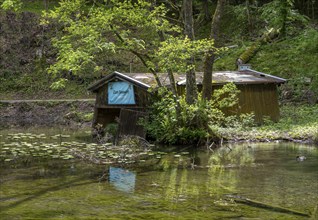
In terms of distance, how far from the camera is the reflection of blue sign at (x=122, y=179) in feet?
37.3

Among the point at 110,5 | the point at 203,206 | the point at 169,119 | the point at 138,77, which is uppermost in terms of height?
the point at 110,5

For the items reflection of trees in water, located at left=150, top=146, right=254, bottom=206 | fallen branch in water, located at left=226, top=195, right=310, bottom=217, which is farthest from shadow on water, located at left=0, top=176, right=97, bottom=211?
fallen branch in water, located at left=226, top=195, right=310, bottom=217

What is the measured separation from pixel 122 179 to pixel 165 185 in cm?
129

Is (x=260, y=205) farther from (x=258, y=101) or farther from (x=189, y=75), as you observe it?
(x=258, y=101)

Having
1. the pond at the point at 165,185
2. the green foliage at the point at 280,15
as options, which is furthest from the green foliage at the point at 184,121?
the green foliage at the point at 280,15

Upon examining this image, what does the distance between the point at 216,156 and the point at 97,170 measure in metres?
4.36

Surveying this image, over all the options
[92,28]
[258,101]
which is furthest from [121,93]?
[258,101]

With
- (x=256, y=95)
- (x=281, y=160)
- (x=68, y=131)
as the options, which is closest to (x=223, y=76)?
(x=256, y=95)

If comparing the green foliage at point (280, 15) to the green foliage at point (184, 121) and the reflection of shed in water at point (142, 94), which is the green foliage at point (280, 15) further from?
the green foliage at point (184, 121)

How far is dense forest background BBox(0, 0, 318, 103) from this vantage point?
31.8 m

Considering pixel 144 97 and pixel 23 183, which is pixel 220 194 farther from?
pixel 144 97

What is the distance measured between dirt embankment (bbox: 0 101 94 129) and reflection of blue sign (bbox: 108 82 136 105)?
4337 mm

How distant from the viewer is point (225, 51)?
34688 millimetres

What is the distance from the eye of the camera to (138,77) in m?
22.0
